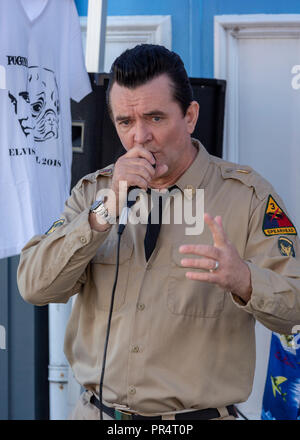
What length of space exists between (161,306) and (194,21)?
76.3 inches

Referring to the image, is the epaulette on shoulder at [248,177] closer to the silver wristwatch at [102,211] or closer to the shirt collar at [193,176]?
the shirt collar at [193,176]

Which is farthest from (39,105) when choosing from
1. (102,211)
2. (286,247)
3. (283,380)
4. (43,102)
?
(283,380)

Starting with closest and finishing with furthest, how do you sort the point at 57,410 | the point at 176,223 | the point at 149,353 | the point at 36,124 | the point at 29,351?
the point at 149,353 < the point at 176,223 < the point at 36,124 < the point at 57,410 < the point at 29,351

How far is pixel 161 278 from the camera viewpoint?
229 cm

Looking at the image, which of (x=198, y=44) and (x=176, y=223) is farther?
(x=198, y=44)

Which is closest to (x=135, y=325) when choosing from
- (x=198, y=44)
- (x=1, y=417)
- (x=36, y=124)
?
(x=36, y=124)

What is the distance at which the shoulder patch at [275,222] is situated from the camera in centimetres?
222

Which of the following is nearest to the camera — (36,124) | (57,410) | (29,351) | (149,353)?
(149,353)

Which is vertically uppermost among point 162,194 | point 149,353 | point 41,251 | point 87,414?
point 162,194

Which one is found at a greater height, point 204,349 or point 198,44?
Result: point 198,44

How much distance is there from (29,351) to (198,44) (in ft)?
6.78

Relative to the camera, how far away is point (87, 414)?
2.34 m

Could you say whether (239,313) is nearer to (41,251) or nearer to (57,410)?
(41,251)

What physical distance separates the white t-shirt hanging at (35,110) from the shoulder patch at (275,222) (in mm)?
1179
